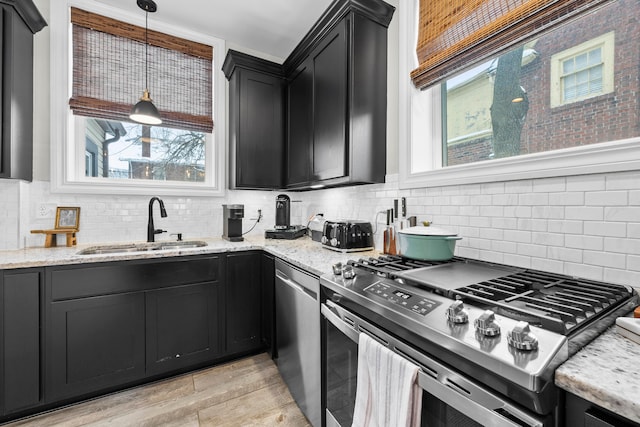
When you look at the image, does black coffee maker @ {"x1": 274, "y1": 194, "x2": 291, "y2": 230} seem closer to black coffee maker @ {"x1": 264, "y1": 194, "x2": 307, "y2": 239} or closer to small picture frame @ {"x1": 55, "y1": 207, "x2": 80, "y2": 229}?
black coffee maker @ {"x1": 264, "y1": 194, "x2": 307, "y2": 239}

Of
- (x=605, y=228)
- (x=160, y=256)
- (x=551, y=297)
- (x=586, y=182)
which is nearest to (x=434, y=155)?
(x=586, y=182)

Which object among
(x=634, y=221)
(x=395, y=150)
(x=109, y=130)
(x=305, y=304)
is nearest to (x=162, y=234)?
(x=109, y=130)

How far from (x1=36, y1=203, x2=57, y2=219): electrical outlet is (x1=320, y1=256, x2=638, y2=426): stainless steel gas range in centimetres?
231

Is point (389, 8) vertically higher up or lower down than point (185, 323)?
higher up

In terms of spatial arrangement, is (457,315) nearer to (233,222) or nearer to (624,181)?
(624,181)

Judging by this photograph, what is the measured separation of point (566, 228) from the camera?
107 cm

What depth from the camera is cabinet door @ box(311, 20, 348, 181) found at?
1859 millimetres

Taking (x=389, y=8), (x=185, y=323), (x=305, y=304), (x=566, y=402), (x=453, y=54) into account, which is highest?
(x=389, y=8)

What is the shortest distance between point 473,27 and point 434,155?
0.70 m

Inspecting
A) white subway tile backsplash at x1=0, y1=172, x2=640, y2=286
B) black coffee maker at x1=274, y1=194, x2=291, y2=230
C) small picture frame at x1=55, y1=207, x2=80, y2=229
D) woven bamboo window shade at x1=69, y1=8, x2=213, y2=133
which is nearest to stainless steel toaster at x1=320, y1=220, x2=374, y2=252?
white subway tile backsplash at x1=0, y1=172, x2=640, y2=286

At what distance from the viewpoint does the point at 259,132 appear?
8.74ft

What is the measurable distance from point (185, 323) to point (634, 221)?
238 cm

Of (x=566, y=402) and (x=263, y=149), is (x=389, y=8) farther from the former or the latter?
(x=566, y=402)

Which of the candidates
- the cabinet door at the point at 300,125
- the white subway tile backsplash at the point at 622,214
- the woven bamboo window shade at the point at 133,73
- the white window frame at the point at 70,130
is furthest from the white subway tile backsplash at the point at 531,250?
the woven bamboo window shade at the point at 133,73
